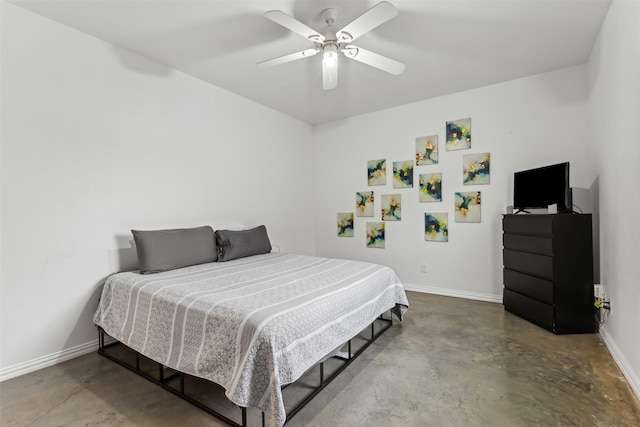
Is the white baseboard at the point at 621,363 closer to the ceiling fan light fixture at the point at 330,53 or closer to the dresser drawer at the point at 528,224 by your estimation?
the dresser drawer at the point at 528,224

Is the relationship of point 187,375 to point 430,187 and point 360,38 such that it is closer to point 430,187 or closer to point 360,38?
point 360,38

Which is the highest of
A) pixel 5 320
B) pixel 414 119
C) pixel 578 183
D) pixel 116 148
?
pixel 414 119

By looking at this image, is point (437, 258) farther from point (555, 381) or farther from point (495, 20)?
point (495, 20)

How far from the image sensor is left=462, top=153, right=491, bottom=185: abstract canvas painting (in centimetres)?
361

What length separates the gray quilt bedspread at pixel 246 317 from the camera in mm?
1446

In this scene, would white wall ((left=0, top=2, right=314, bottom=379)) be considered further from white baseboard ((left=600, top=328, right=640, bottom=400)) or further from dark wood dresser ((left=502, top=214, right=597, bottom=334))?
white baseboard ((left=600, top=328, right=640, bottom=400))

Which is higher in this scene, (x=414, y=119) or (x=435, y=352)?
(x=414, y=119)

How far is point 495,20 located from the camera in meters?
2.32

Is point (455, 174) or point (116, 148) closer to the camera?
point (116, 148)

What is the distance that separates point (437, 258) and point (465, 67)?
2.27 metres

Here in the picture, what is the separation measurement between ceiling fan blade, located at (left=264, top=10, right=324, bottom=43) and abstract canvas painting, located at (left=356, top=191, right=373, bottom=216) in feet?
8.59

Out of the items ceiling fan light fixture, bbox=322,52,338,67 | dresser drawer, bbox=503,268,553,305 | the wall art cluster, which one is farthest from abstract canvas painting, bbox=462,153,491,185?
ceiling fan light fixture, bbox=322,52,338,67

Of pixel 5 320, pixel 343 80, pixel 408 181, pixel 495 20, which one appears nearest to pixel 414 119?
pixel 408 181

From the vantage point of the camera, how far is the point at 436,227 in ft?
13.0
